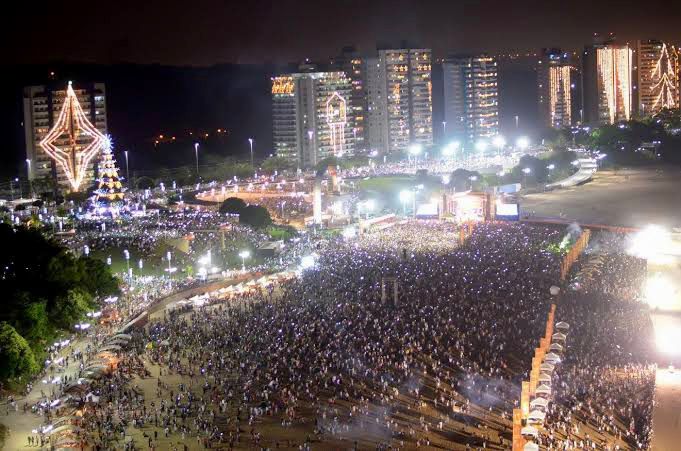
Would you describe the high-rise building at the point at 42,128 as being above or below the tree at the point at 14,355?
above

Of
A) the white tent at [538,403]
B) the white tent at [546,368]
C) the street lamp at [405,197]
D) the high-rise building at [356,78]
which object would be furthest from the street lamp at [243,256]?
the high-rise building at [356,78]

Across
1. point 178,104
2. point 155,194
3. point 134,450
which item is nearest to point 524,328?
point 134,450

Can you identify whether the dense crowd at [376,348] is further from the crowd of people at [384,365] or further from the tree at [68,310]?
the tree at [68,310]

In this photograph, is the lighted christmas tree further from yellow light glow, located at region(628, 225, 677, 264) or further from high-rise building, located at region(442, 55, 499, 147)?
high-rise building, located at region(442, 55, 499, 147)

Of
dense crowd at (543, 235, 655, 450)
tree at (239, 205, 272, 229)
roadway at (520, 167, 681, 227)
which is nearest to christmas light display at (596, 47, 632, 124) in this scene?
roadway at (520, 167, 681, 227)

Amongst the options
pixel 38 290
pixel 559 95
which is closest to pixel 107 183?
pixel 38 290

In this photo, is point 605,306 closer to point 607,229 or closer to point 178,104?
point 607,229
